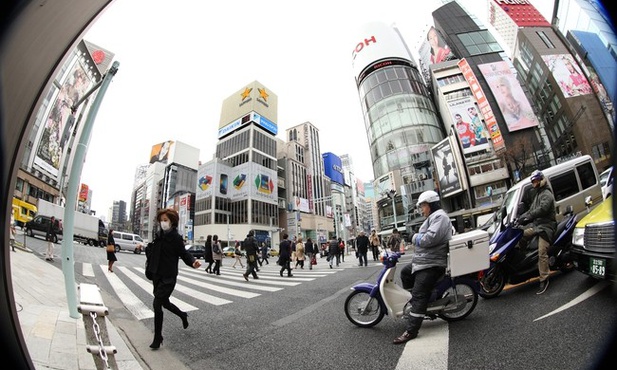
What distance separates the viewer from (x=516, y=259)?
3619mm

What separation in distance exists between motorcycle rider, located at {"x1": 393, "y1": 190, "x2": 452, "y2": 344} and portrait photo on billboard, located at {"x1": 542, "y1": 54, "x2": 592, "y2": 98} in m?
1.54

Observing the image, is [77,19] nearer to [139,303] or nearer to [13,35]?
[13,35]

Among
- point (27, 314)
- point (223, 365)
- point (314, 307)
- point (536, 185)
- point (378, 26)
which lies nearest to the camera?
point (27, 314)

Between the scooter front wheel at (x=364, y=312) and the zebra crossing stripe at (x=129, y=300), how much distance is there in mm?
2537

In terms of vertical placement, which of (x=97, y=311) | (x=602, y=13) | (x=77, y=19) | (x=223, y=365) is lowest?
(x=223, y=365)

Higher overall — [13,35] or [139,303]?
[13,35]

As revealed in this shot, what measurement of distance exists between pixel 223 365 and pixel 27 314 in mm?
1291

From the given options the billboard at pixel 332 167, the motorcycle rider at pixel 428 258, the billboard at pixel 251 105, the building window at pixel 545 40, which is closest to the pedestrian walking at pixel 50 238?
the building window at pixel 545 40

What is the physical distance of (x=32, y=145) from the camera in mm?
850

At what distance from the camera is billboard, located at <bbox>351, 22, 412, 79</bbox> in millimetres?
50059

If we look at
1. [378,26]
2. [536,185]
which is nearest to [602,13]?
[536,185]

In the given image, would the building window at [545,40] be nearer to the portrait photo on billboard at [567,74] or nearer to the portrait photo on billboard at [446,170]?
the portrait photo on billboard at [567,74]

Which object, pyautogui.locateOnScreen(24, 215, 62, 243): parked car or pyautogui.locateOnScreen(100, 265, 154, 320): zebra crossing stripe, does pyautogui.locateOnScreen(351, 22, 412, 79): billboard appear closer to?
pyautogui.locateOnScreen(100, 265, 154, 320): zebra crossing stripe

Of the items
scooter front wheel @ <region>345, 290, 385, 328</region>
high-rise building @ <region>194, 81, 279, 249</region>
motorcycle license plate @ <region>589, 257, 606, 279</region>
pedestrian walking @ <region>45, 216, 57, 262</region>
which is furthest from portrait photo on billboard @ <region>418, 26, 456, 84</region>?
pedestrian walking @ <region>45, 216, 57, 262</region>
